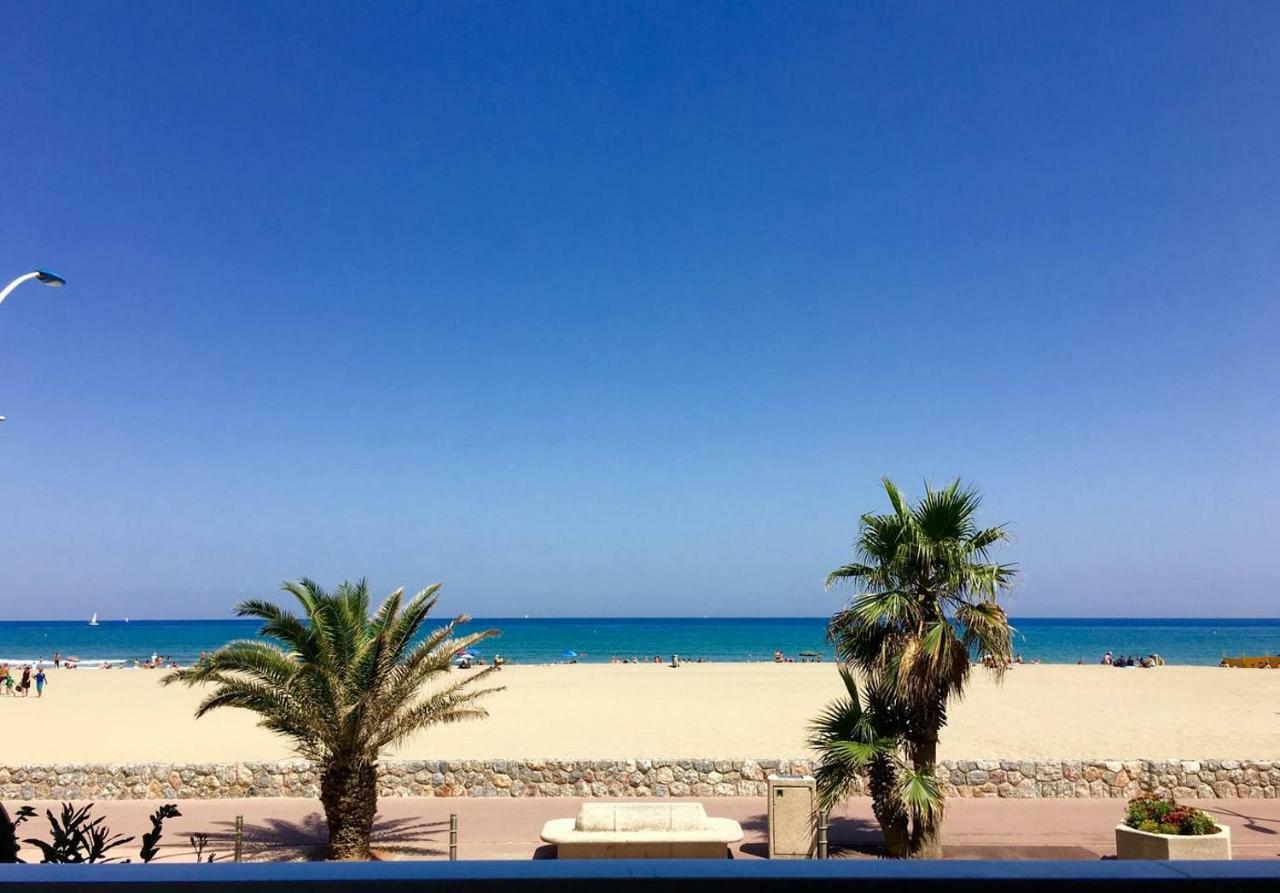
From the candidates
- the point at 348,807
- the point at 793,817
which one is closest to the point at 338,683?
the point at 348,807

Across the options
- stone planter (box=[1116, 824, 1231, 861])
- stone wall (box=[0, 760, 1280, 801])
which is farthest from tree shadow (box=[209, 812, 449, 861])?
stone planter (box=[1116, 824, 1231, 861])

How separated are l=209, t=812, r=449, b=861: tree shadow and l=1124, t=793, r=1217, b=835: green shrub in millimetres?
9609

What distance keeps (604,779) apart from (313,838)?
5.21m

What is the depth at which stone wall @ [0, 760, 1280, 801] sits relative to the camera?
16438 mm

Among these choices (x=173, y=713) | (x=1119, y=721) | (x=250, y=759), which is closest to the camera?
(x=250, y=759)

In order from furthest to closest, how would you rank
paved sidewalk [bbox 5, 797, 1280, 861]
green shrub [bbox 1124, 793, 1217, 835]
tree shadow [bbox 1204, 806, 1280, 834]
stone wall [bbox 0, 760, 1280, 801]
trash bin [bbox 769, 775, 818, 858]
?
stone wall [bbox 0, 760, 1280, 801] → tree shadow [bbox 1204, 806, 1280, 834] → paved sidewalk [bbox 5, 797, 1280, 861] → trash bin [bbox 769, 775, 818, 858] → green shrub [bbox 1124, 793, 1217, 835]

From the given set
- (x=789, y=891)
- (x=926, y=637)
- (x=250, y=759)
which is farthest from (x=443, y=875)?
(x=250, y=759)

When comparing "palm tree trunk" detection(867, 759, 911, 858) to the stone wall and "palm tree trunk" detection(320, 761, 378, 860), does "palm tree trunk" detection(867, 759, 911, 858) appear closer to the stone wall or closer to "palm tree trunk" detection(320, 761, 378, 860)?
the stone wall

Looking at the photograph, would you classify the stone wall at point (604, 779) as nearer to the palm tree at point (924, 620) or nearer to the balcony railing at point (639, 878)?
the palm tree at point (924, 620)

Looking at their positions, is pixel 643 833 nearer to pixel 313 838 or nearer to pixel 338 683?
pixel 338 683

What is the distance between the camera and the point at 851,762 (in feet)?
38.4

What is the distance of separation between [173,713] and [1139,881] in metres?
35.8

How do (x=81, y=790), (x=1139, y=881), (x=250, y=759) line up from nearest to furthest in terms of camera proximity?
(x=1139, y=881) → (x=81, y=790) → (x=250, y=759)

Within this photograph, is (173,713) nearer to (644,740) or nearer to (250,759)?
(250,759)
